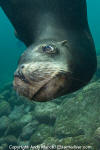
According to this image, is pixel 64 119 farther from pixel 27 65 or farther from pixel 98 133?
pixel 27 65

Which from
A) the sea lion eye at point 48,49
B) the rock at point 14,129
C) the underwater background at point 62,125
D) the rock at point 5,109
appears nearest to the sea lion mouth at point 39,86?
the sea lion eye at point 48,49

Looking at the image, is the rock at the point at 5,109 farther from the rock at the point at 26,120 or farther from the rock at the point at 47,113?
the rock at the point at 47,113

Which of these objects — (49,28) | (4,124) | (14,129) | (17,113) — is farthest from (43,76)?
(17,113)

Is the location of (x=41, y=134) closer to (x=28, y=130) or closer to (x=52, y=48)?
(x=28, y=130)

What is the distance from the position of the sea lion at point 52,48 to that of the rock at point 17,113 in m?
7.30

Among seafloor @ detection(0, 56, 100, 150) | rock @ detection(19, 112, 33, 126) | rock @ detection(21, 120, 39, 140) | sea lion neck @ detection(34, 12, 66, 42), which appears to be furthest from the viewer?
rock @ detection(19, 112, 33, 126)

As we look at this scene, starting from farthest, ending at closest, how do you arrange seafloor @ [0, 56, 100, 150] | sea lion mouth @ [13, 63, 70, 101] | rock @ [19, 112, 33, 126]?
rock @ [19, 112, 33, 126]
seafloor @ [0, 56, 100, 150]
sea lion mouth @ [13, 63, 70, 101]

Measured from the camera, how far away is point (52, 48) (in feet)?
8.36

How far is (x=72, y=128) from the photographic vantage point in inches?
270

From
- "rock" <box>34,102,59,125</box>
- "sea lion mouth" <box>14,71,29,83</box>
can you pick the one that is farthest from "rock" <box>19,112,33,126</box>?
"sea lion mouth" <box>14,71,29,83</box>

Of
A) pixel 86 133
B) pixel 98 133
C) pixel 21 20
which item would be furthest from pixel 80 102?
pixel 21 20

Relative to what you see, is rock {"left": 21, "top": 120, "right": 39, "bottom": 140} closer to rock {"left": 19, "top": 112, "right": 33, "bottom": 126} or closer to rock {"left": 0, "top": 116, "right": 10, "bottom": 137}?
rock {"left": 19, "top": 112, "right": 33, "bottom": 126}

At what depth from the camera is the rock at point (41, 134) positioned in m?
7.48

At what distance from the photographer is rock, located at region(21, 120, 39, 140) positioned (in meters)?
8.59
